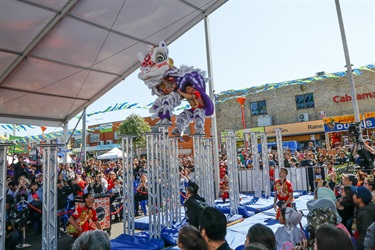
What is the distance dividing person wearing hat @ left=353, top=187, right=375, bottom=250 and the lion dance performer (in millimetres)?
4752

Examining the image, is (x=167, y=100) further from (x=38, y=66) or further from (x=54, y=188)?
(x=38, y=66)

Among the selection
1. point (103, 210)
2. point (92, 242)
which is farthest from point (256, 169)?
point (92, 242)

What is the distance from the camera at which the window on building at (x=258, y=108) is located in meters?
26.7

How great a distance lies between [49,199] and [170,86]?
415 cm

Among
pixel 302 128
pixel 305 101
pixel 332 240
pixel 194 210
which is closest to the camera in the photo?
pixel 332 240

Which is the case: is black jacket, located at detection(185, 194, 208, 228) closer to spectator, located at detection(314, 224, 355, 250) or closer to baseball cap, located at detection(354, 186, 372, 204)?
baseball cap, located at detection(354, 186, 372, 204)

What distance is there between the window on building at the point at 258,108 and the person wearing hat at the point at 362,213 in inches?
926

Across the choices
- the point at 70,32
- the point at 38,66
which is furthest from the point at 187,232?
the point at 38,66

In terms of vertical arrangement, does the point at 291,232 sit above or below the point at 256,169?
below

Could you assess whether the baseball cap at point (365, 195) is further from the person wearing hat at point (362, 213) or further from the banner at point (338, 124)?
the banner at point (338, 124)

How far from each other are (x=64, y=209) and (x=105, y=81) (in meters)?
6.34

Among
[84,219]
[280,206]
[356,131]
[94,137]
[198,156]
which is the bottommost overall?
[280,206]

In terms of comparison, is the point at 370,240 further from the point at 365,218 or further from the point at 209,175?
the point at 209,175

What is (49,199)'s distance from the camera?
5.09 metres
